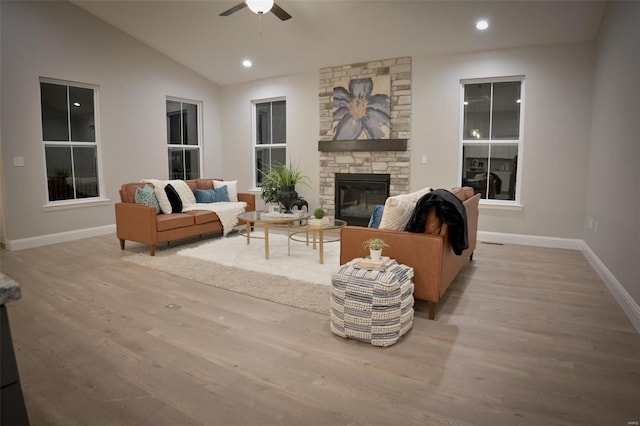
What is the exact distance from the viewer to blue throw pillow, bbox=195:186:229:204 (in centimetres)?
630

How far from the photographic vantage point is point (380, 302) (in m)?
2.58

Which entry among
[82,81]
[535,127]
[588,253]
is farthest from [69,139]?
[588,253]

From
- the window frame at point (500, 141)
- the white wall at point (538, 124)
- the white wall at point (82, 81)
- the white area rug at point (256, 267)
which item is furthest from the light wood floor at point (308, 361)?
the white wall at point (82, 81)

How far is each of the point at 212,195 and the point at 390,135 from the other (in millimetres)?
3004

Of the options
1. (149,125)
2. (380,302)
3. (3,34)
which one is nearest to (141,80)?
(149,125)

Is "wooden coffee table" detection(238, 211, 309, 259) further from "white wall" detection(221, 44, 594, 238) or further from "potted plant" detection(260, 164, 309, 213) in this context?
"white wall" detection(221, 44, 594, 238)

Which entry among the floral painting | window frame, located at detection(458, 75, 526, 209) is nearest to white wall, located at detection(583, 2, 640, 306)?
window frame, located at detection(458, 75, 526, 209)

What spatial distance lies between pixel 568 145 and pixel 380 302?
429 centimetres

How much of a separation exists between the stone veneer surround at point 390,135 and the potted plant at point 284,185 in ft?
1.50

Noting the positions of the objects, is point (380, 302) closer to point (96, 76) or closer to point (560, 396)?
point (560, 396)

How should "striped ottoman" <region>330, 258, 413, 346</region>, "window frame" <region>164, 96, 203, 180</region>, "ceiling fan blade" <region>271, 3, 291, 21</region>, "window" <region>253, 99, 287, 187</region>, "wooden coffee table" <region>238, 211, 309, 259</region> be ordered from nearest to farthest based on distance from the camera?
"striped ottoman" <region>330, 258, 413, 346</region> → "ceiling fan blade" <region>271, 3, 291, 21</region> → "wooden coffee table" <region>238, 211, 309, 259</region> → "window frame" <region>164, 96, 203, 180</region> → "window" <region>253, 99, 287, 187</region>

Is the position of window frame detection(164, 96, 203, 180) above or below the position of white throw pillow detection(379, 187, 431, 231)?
above

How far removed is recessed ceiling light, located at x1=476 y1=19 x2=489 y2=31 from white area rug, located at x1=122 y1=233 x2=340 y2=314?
3.39 m

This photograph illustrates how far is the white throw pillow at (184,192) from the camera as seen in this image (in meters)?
5.88
